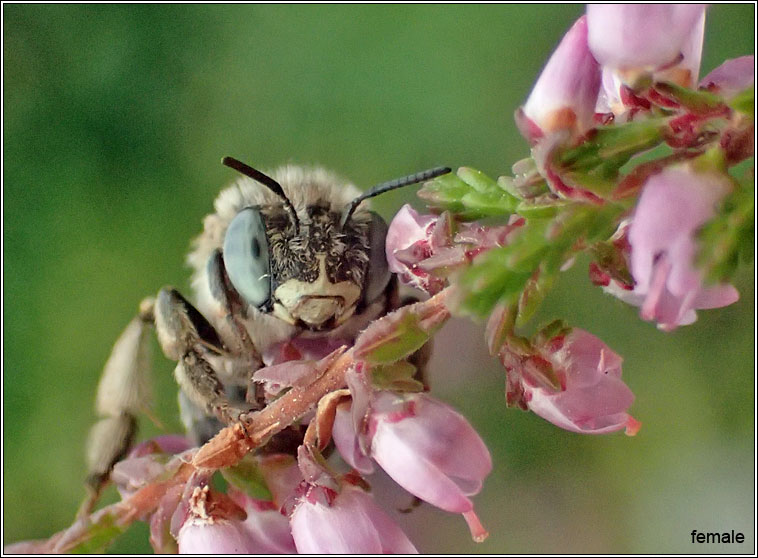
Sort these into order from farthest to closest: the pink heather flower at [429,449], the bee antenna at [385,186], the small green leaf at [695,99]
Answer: the bee antenna at [385,186] < the pink heather flower at [429,449] < the small green leaf at [695,99]

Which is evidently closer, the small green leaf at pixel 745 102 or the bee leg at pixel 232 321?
the small green leaf at pixel 745 102

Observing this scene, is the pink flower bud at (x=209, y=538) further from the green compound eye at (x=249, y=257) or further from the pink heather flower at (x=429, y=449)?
the green compound eye at (x=249, y=257)

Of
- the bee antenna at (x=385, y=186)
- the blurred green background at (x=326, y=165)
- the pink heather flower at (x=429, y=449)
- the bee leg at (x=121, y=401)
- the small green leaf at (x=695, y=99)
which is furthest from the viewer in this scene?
the blurred green background at (x=326, y=165)

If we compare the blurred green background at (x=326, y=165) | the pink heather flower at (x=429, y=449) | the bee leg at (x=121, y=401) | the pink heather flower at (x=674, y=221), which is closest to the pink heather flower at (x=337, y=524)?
the pink heather flower at (x=429, y=449)

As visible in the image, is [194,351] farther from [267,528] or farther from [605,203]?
[605,203]

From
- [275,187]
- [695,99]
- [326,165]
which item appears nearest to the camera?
[695,99]

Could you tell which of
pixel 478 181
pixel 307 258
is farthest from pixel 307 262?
pixel 478 181

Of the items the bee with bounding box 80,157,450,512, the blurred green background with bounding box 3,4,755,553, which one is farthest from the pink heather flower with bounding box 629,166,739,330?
the blurred green background with bounding box 3,4,755,553
